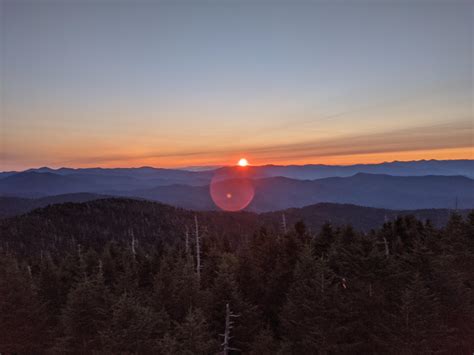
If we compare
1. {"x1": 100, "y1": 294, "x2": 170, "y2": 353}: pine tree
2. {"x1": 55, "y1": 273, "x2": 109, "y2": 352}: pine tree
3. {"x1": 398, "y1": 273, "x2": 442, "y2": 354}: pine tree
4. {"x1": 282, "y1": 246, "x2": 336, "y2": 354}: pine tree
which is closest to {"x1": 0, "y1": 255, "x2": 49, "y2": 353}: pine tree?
{"x1": 55, "y1": 273, "x2": 109, "y2": 352}: pine tree

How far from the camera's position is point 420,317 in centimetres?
2277

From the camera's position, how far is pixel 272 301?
29969 mm

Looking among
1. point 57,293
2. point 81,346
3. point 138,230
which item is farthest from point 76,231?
point 81,346

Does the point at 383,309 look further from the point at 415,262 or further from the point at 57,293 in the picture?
the point at 57,293

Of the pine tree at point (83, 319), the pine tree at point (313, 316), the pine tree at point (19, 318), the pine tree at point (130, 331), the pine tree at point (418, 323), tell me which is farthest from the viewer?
the pine tree at point (19, 318)

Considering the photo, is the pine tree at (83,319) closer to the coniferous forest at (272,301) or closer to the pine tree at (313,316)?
the coniferous forest at (272,301)

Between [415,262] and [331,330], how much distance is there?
12.1 m

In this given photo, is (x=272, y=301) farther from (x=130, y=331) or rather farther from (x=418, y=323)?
(x=130, y=331)

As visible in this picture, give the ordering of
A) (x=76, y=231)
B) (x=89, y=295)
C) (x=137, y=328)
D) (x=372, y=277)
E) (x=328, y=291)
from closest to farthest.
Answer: (x=137, y=328)
(x=328, y=291)
(x=89, y=295)
(x=372, y=277)
(x=76, y=231)

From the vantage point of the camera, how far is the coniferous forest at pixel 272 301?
2198 cm

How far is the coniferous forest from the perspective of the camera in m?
22.0

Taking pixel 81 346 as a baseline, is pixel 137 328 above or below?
above

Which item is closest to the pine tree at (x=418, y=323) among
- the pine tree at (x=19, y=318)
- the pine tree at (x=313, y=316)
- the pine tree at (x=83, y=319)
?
the pine tree at (x=313, y=316)

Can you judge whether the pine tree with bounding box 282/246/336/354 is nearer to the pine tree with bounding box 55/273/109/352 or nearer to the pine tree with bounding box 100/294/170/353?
the pine tree with bounding box 100/294/170/353
